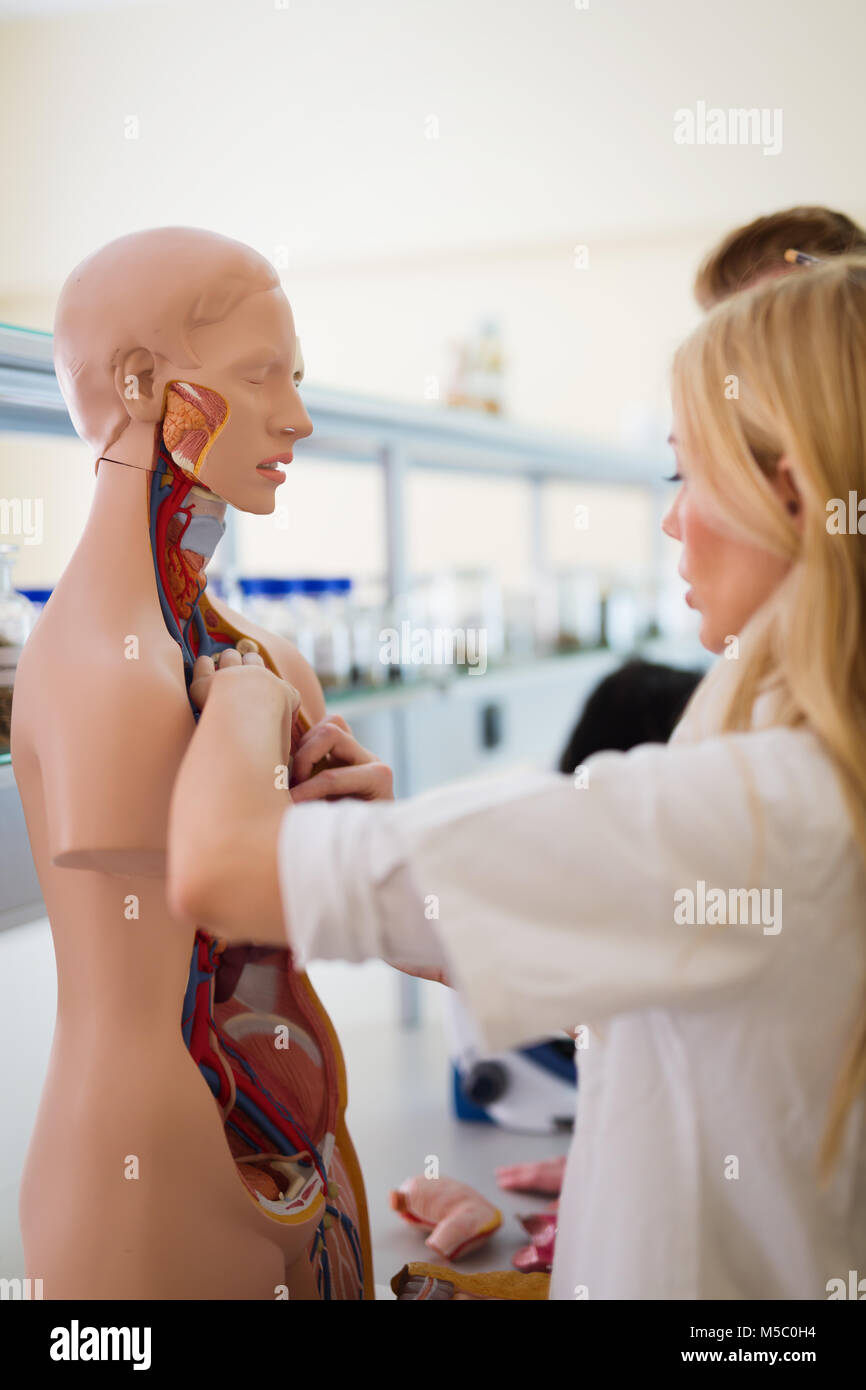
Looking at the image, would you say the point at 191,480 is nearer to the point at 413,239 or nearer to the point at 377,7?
the point at 377,7

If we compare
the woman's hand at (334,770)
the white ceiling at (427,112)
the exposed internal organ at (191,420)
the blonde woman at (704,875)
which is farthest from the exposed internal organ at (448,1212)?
the white ceiling at (427,112)

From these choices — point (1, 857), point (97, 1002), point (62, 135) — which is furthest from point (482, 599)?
point (62, 135)

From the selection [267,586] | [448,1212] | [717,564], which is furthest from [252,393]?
[448,1212]

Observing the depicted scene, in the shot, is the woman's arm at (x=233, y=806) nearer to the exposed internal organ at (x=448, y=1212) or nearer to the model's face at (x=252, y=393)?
the model's face at (x=252, y=393)

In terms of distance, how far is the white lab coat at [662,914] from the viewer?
0.61 metres

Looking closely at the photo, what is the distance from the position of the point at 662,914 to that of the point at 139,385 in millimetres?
451

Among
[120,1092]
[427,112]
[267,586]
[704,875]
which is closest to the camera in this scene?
[704,875]

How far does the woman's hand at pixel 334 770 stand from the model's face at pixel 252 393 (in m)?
0.16

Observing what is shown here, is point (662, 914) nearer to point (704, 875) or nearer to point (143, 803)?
point (704, 875)

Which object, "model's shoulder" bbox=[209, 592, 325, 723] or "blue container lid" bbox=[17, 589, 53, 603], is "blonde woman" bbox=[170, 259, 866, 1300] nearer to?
"model's shoulder" bbox=[209, 592, 325, 723]

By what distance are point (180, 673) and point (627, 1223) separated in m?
0.42

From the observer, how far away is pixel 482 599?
97.2 inches

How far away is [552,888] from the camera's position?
619 millimetres

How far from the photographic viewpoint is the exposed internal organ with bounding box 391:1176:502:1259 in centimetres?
127
